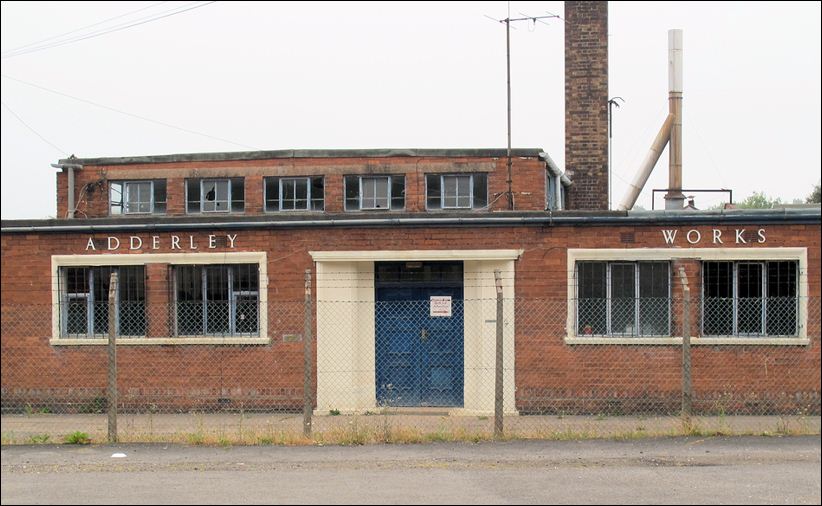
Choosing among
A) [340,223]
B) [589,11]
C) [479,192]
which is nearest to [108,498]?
[340,223]

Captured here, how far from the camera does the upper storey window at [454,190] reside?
23125 millimetres

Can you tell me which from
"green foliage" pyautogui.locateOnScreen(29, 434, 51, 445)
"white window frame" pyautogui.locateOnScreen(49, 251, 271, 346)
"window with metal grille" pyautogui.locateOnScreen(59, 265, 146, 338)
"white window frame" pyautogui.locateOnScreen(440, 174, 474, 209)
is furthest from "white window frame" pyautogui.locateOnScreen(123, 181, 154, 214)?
"green foliage" pyautogui.locateOnScreen(29, 434, 51, 445)

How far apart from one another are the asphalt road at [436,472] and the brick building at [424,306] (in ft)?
12.6

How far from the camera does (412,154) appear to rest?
23.5 m

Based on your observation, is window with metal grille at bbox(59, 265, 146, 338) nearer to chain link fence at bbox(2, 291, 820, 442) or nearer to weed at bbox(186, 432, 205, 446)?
chain link fence at bbox(2, 291, 820, 442)

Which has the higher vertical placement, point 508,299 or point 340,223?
point 340,223

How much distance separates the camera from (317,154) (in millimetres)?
23969

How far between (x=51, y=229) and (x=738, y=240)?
36.4 ft

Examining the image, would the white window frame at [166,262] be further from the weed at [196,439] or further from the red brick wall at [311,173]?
the red brick wall at [311,173]

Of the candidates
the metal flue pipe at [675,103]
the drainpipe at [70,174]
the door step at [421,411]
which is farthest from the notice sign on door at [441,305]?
the drainpipe at [70,174]

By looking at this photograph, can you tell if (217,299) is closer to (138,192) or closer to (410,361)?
(410,361)

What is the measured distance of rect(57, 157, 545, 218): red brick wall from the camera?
23000mm

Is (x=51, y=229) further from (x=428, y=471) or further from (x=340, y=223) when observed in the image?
(x=428, y=471)

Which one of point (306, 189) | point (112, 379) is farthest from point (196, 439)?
point (306, 189)
